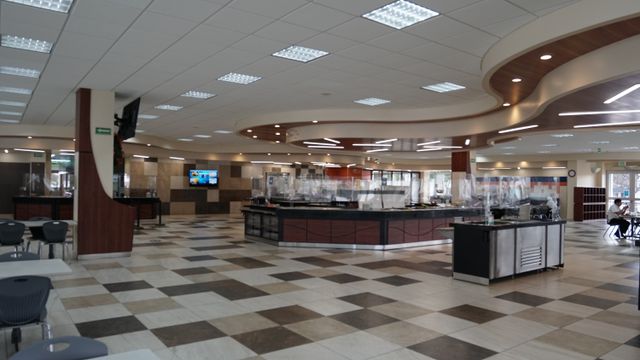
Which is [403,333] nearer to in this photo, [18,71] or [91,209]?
[91,209]

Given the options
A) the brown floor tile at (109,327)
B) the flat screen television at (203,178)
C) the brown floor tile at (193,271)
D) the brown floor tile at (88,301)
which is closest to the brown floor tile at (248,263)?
the brown floor tile at (193,271)

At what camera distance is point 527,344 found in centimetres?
466

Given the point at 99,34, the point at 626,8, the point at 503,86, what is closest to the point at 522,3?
the point at 626,8

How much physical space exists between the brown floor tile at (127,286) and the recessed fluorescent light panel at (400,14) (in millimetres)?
4913

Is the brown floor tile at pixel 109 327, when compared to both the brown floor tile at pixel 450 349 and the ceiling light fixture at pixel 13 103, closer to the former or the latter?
the brown floor tile at pixel 450 349

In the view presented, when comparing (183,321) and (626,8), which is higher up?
(626,8)

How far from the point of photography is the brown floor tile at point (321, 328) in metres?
4.81

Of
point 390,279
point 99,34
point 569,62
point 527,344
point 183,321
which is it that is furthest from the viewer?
point 390,279

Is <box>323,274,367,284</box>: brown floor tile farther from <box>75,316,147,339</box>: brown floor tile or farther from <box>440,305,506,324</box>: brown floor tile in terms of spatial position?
<box>75,316,147,339</box>: brown floor tile

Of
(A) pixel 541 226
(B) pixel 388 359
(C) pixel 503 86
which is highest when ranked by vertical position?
(C) pixel 503 86

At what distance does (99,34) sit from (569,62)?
6.68 metres

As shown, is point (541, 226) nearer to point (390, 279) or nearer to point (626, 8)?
point (390, 279)

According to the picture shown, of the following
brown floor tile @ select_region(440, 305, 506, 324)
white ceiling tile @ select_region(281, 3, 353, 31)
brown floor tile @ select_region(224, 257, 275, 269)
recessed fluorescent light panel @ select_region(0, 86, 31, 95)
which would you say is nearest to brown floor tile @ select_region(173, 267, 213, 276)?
brown floor tile @ select_region(224, 257, 275, 269)

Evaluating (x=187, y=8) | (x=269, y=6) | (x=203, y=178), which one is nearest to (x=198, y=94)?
(x=187, y=8)
